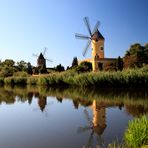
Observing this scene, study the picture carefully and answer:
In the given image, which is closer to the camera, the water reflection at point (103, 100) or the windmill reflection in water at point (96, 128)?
the windmill reflection in water at point (96, 128)

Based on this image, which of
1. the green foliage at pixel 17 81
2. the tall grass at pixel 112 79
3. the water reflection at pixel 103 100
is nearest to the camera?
the water reflection at pixel 103 100

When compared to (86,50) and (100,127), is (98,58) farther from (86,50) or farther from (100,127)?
(100,127)

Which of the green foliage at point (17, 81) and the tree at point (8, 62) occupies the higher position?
the tree at point (8, 62)

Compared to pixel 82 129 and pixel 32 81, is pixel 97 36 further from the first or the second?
pixel 82 129

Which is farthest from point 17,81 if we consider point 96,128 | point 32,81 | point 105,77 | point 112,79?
point 96,128

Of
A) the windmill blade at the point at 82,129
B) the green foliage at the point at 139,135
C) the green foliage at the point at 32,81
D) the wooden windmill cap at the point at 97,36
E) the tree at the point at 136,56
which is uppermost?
the wooden windmill cap at the point at 97,36

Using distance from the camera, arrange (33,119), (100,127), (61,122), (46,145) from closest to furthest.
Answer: (46,145)
(100,127)
(61,122)
(33,119)

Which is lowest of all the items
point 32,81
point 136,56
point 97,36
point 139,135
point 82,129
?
point 82,129

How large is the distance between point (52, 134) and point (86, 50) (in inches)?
1739

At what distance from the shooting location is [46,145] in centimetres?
931

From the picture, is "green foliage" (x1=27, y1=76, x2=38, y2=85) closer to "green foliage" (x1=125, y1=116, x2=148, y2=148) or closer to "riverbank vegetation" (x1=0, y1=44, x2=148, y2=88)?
"riverbank vegetation" (x1=0, y1=44, x2=148, y2=88)

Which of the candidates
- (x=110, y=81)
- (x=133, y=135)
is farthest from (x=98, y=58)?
(x=133, y=135)

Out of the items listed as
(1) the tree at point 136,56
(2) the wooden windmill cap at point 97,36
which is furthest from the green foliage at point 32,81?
(1) the tree at point 136,56

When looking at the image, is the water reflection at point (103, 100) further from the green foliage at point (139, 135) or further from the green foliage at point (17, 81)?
the green foliage at point (17, 81)
